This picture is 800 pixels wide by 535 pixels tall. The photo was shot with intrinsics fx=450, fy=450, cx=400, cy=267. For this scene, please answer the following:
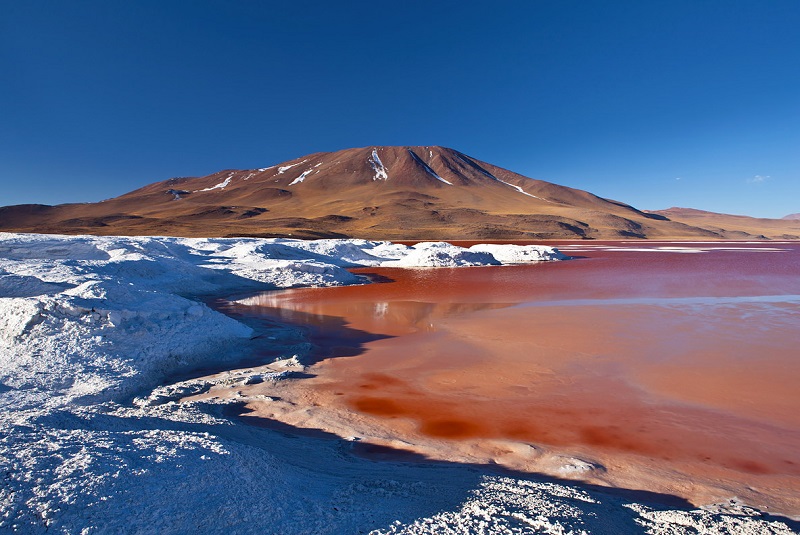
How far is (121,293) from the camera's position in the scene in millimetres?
8602

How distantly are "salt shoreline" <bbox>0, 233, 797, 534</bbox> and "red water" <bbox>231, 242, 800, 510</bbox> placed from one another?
4.65 feet

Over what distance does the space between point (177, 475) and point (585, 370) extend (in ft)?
20.9

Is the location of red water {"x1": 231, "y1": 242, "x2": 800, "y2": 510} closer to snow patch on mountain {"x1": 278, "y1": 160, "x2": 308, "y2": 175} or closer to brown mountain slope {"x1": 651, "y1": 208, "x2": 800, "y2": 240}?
brown mountain slope {"x1": 651, "y1": 208, "x2": 800, "y2": 240}

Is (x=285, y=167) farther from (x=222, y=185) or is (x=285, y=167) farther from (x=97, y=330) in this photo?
(x=97, y=330)

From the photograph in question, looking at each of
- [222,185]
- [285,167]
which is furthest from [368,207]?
[222,185]

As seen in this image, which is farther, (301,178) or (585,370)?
(301,178)

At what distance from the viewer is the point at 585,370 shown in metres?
7.44

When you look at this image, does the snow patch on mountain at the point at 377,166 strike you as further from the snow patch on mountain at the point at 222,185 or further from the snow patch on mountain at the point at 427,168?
the snow patch on mountain at the point at 222,185

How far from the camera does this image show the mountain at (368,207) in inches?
2864

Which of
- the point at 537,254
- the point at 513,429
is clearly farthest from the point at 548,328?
the point at 537,254

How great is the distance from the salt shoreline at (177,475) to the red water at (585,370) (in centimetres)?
142

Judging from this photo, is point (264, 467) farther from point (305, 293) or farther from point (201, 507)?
point (305, 293)

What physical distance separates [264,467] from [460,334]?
7097 millimetres

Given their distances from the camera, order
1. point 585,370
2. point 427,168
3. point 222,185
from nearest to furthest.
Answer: point 585,370, point 427,168, point 222,185
